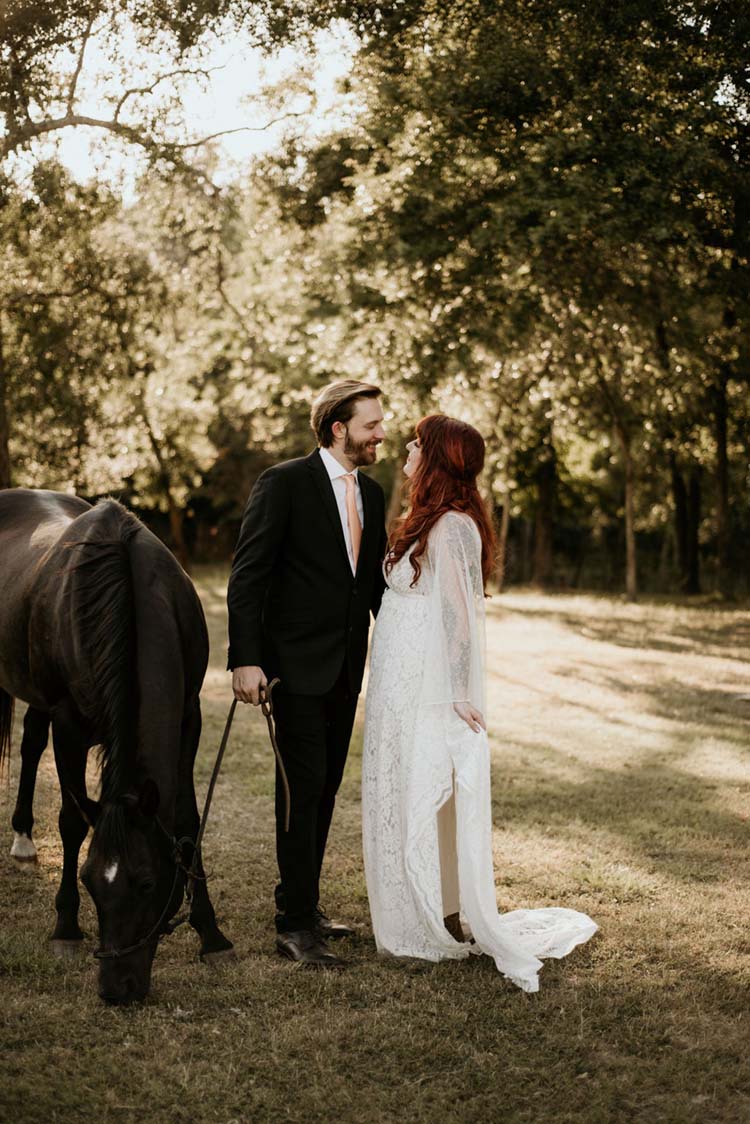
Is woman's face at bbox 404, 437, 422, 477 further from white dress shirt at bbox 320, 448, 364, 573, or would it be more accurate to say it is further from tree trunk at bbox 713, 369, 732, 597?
tree trunk at bbox 713, 369, 732, 597

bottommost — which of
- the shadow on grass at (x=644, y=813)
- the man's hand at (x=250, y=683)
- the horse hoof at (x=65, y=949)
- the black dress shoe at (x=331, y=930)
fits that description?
the shadow on grass at (x=644, y=813)

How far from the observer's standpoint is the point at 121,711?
3850mm

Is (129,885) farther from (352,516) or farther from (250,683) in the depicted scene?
(352,516)

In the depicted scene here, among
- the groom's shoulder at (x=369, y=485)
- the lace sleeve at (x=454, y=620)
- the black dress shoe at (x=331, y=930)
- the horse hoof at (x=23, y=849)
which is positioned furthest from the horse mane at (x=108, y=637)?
the horse hoof at (x=23, y=849)

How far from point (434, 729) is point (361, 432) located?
128 cm

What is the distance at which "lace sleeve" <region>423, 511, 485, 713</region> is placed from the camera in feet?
14.8

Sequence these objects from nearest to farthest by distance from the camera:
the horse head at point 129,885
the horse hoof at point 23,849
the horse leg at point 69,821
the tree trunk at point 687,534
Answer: the horse head at point 129,885, the horse leg at point 69,821, the horse hoof at point 23,849, the tree trunk at point 687,534

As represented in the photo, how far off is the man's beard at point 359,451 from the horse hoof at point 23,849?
287 centimetres

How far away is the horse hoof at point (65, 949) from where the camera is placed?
14.5 ft

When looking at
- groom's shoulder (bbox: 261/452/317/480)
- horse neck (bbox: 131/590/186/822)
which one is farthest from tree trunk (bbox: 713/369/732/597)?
horse neck (bbox: 131/590/186/822)

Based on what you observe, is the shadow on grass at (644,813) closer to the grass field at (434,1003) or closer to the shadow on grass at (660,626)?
the grass field at (434,1003)

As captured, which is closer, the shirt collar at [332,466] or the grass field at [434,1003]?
the grass field at [434,1003]

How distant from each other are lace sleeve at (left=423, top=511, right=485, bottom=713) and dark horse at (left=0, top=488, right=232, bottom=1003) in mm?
999

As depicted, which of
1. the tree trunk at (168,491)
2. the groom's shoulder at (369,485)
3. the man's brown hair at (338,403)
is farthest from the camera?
the tree trunk at (168,491)
